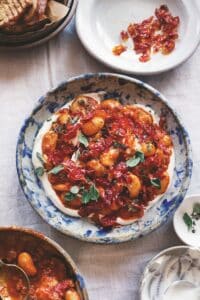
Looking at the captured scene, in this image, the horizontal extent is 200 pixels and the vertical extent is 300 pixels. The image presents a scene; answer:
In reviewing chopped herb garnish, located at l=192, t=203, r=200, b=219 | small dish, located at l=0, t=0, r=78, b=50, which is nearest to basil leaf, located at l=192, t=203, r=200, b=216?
chopped herb garnish, located at l=192, t=203, r=200, b=219

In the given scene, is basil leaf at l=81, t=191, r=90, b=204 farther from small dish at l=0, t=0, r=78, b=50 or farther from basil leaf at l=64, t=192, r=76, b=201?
small dish at l=0, t=0, r=78, b=50

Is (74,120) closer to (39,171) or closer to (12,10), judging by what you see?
(39,171)

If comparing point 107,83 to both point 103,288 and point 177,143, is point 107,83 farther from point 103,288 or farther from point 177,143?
point 103,288

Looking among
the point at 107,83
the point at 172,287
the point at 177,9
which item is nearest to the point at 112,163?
the point at 107,83

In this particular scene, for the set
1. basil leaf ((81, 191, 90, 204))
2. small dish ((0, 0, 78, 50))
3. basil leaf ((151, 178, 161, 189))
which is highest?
small dish ((0, 0, 78, 50))

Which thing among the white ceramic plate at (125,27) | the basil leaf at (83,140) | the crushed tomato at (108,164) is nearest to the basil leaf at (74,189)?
the crushed tomato at (108,164)

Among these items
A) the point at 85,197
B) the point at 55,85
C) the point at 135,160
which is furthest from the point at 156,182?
the point at 55,85
